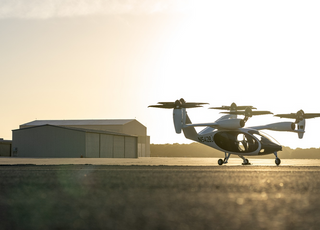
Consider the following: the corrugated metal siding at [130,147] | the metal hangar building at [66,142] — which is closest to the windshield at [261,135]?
the metal hangar building at [66,142]

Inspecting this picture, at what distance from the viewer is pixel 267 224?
13.0 feet

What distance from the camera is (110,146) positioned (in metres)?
58.9

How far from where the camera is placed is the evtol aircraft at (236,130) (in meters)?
27.8

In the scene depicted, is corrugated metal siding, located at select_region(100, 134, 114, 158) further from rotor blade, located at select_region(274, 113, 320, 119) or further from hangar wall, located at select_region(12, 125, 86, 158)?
rotor blade, located at select_region(274, 113, 320, 119)

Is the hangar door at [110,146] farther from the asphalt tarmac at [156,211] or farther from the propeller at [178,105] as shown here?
the asphalt tarmac at [156,211]

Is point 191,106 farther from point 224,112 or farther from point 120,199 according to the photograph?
point 120,199

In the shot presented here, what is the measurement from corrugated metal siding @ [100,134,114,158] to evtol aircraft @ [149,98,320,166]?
22.9 meters

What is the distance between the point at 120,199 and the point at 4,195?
7.47 feet

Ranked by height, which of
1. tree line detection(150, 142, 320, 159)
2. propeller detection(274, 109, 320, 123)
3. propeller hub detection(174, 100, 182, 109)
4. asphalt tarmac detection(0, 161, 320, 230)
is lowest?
asphalt tarmac detection(0, 161, 320, 230)

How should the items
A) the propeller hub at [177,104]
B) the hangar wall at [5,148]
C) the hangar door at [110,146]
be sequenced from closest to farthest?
the propeller hub at [177,104] → the hangar door at [110,146] → the hangar wall at [5,148]

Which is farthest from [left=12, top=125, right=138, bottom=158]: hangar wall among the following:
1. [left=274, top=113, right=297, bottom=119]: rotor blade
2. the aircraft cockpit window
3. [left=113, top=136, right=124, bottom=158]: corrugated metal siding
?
[left=274, top=113, right=297, bottom=119]: rotor blade

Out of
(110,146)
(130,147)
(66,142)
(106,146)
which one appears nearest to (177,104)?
(66,142)

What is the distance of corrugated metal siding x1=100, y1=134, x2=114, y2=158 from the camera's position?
5684 cm

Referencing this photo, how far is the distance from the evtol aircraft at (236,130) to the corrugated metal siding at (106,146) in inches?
901
